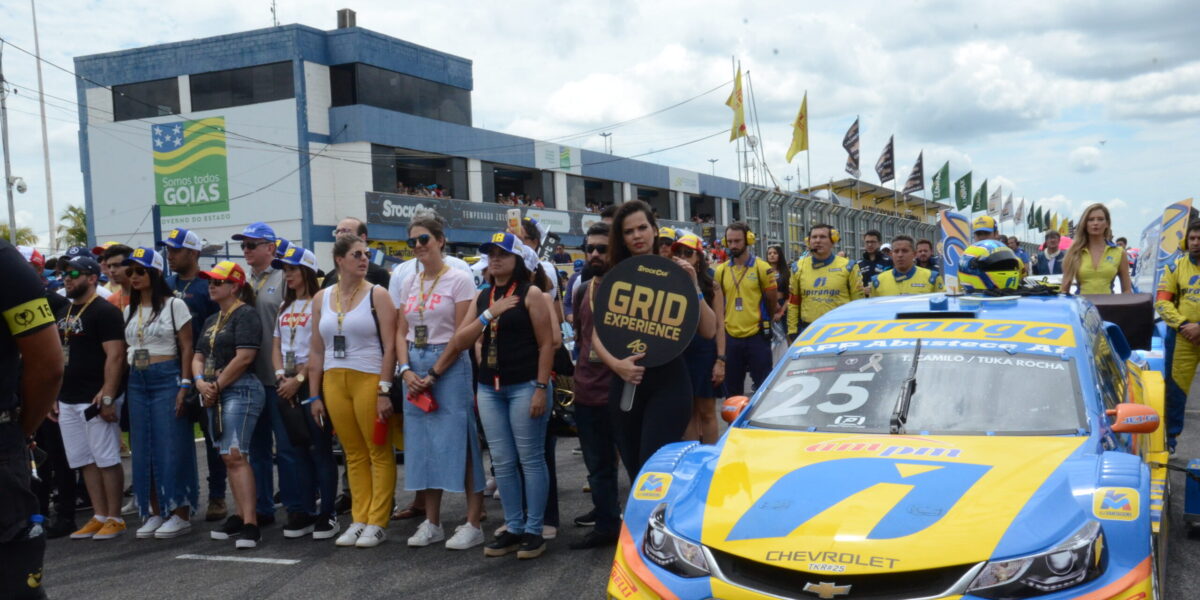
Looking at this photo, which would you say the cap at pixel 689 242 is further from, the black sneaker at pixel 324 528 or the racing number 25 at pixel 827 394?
the black sneaker at pixel 324 528

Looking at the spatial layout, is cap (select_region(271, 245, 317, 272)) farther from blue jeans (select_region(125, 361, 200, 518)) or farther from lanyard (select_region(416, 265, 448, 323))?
blue jeans (select_region(125, 361, 200, 518))

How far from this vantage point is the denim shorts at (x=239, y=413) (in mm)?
6699

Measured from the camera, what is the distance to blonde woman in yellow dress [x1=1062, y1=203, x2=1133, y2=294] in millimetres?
8672

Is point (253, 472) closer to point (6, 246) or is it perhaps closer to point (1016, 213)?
point (6, 246)

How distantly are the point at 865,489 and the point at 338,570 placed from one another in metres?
3.49

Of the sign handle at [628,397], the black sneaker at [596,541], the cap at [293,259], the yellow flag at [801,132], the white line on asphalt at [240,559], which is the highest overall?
the yellow flag at [801,132]

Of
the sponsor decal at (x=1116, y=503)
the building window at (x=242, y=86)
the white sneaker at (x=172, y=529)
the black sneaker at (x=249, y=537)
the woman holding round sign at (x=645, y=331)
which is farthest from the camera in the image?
the building window at (x=242, y=86)

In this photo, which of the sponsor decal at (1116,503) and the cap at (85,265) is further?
the cap at (85,265)

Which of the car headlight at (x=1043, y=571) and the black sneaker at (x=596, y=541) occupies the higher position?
the car headlight at (x=1043, y=571)

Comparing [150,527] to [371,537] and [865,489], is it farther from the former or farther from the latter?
[865,489]

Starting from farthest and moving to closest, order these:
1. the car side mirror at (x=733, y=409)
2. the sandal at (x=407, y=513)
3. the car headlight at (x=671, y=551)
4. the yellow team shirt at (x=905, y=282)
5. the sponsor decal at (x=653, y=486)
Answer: the yellow team shirt at (x=905, y=282)
the sandal at (x=407, y=513)
the car side mirror at (x=733, y=409)
the sponsor decal at (x=653, y=486)
the car headlight at (x=671, y=551)

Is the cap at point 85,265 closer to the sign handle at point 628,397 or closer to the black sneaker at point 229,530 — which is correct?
the black sneaker at point 229,530

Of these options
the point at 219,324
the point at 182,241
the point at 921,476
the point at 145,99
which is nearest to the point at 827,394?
the point at 921,476

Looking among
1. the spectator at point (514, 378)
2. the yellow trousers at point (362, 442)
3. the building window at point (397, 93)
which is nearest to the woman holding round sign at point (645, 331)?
the spectator at point (514, 378)
